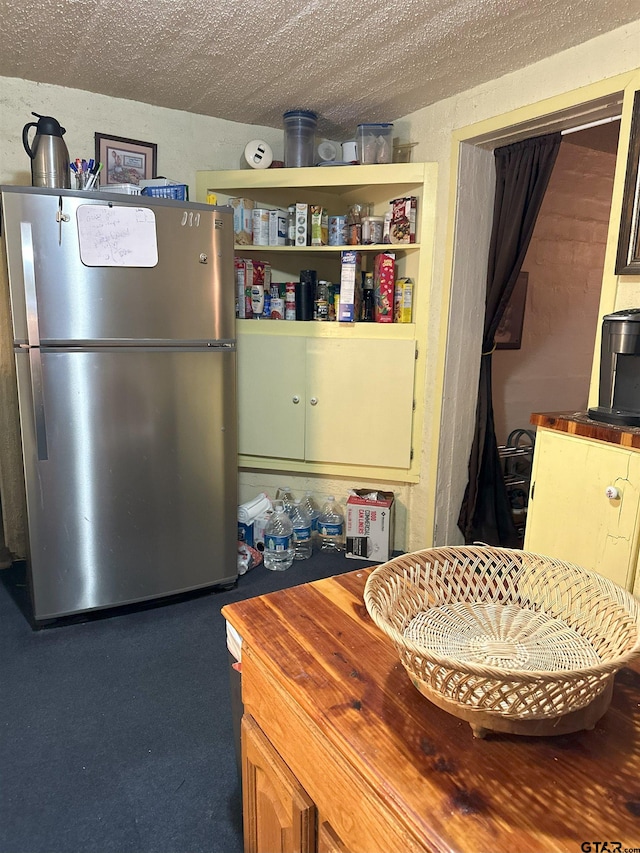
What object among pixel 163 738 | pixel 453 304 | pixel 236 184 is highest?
pixel 236 184

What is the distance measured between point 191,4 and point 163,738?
7.29 ft

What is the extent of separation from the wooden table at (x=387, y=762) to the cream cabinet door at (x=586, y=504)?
2.16 feet

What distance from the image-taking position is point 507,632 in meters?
0.83

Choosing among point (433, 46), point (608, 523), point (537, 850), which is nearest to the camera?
point (537, 850)

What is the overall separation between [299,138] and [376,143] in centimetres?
38

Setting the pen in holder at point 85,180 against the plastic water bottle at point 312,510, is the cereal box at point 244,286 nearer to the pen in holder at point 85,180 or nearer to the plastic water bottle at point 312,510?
the pen in holder at point 85,180

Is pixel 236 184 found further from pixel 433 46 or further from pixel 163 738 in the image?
pixel 163 738

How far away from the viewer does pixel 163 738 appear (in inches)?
65.4

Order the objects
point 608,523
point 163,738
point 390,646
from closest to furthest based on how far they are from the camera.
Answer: point 390,646
point 608,523
point 163,738

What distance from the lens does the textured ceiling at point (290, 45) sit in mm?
1710

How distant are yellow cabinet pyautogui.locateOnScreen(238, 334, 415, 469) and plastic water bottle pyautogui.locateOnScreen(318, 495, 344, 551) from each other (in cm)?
29

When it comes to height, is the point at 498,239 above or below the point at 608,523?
above

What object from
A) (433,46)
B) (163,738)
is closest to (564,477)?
(163,738)

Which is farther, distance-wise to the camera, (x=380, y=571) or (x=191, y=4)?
(x=191, y=4)
